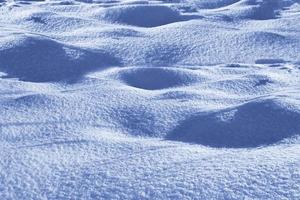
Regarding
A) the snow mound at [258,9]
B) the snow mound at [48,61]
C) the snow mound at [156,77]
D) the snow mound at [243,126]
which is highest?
the snow mound at [258,9]

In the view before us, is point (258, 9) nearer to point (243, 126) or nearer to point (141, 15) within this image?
point (141, 15)

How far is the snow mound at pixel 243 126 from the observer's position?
190 cm

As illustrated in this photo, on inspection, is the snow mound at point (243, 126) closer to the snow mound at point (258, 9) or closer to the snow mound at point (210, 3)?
the snow mound at point (258, 9)

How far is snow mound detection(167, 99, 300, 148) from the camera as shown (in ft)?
6.24

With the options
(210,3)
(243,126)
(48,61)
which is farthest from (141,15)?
(243,126)

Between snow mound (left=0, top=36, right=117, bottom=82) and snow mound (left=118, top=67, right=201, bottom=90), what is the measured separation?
0.20 metres

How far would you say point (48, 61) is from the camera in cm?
261

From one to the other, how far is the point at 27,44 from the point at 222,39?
1.06m

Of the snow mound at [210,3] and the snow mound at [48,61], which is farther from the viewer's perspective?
the snow mound at [210,3]

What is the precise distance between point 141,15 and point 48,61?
93 cm

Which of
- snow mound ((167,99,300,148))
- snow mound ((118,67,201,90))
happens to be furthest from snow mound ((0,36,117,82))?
snow mound ((167,99,300,148))

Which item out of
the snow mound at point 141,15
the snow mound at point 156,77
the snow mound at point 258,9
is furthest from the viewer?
the snow mound at point 258,9

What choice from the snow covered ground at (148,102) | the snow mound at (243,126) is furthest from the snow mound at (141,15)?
the snow mound at (243,126)

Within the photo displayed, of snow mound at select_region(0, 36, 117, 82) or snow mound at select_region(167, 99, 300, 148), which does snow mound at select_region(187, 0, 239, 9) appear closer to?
snow mound at select_region(0, 36, 117, 82)
